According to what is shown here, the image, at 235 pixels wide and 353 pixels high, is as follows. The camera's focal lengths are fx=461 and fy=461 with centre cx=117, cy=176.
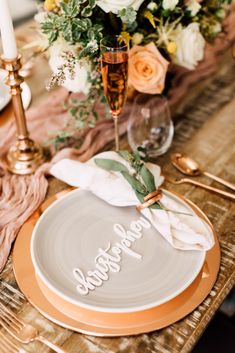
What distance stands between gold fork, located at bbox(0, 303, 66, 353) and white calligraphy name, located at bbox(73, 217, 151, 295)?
10cm

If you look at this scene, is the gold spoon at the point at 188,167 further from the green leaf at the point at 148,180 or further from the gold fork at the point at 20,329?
the gold fork at the point at 20,329

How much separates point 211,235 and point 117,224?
187 mm

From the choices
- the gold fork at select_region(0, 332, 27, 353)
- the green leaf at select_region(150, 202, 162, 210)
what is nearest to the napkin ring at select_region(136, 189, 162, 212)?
the green leaf at select_region(150, 202, 162, 210)

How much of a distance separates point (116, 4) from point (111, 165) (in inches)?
13.1

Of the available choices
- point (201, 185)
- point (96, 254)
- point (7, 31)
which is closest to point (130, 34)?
point (7, 31)

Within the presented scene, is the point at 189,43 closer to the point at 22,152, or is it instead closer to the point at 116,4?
the point at 116,4

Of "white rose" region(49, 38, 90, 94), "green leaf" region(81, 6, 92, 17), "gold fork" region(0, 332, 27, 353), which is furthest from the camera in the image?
"white rose" region(49, 38, 90, 94)

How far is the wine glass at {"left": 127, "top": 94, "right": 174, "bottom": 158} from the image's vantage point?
1147 mm

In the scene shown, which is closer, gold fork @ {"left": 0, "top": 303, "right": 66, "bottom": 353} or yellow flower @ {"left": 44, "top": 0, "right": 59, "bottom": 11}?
gold fork @ {"left": 0, "top": 303, "right": 66, "bottom": 353}

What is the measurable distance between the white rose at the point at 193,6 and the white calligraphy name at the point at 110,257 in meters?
0.52

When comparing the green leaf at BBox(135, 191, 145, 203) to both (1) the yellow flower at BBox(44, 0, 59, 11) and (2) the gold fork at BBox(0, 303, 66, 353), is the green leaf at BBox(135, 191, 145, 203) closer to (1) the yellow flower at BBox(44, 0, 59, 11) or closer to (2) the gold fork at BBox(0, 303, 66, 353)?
(2) the gold fork at BBox(0, 303, 66, 353)

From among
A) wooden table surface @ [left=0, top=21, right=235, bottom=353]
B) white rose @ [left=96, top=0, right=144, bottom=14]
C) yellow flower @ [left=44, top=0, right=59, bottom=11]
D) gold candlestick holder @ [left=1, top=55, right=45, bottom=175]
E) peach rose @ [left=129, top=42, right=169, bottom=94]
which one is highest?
white rose @ [left=96, top=0, right=144, bottom=14]

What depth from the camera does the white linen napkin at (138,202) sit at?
2.83ft

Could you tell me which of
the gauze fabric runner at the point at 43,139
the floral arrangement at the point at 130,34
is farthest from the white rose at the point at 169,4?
the gauze fabric runner at the point at 43,139
